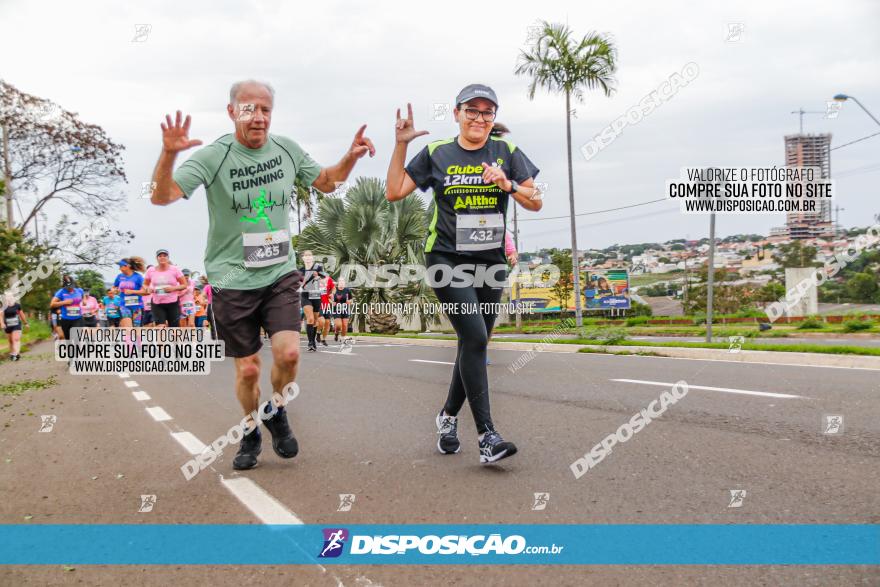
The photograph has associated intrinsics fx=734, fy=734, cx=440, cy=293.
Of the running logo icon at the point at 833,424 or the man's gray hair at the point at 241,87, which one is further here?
the running logo icon at the point at 833,424

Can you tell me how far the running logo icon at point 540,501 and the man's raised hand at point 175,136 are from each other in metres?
2.49

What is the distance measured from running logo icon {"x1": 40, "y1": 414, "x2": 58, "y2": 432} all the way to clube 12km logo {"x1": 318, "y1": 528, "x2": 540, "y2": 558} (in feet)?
14.7

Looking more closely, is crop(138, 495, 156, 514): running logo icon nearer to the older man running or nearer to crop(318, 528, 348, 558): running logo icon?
the older man running

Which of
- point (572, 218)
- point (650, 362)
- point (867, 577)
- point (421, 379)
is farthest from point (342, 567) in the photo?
point (572, 218)

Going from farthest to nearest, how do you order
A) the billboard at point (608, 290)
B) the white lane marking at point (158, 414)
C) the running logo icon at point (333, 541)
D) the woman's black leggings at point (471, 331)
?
1. the billboard at point (608, 290)
2. the white lane marking at point (158, 414)
3. the woman's black leggings at point (471, 331)
4. the running logo icon at point (333, 541)

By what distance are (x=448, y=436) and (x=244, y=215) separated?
1.81 meters

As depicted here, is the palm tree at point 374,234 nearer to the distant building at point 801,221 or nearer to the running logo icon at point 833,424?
the running logo icon at point 833,424

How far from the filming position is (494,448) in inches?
156

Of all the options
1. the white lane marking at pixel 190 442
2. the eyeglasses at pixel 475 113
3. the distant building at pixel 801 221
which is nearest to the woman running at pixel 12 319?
the white lane marking at pixel 190 442

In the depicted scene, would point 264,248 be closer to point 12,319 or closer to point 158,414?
point 158,414

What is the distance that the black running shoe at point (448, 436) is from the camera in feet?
14.7

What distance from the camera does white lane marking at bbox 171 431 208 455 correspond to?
498 centimetres

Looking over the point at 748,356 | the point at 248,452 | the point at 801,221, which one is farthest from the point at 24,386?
the point at 801,221

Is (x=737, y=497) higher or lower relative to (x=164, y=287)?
lower
